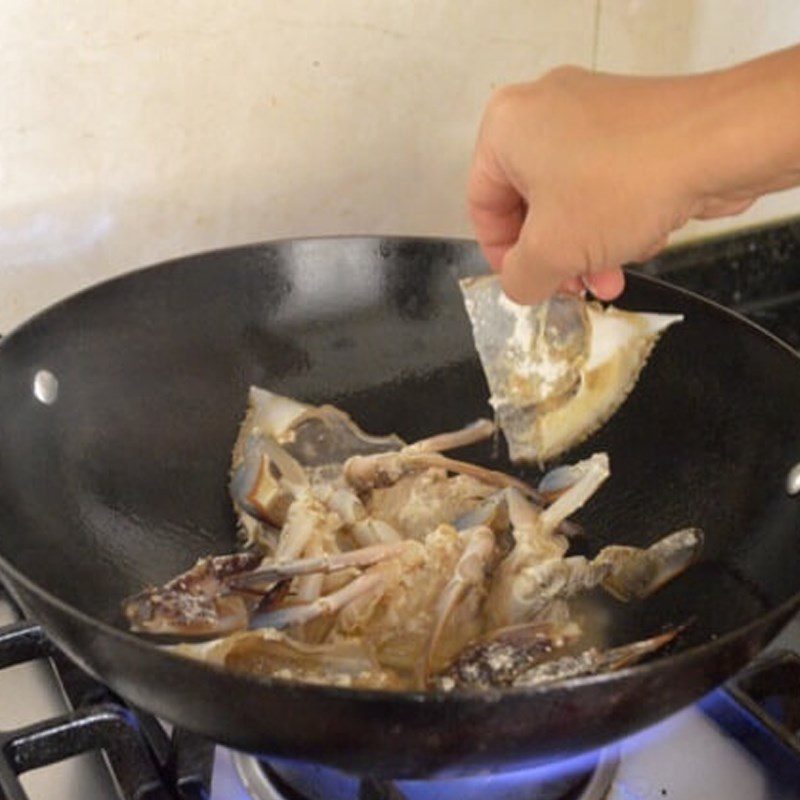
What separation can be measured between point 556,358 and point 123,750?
40cm

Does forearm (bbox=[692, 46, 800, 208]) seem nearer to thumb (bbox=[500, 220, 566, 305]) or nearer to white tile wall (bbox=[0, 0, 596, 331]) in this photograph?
thumb (bbox=[500, 220, 566, 305])

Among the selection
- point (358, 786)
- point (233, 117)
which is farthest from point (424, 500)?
point (233, 117)

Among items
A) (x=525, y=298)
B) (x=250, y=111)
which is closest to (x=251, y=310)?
(x=250, y=111)

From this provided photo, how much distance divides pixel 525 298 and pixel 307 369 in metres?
0.27

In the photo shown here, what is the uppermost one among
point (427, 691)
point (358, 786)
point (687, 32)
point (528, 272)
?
point (687, 32)

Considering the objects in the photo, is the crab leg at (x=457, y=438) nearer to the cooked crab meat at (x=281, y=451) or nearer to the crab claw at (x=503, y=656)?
the cooked crab meat at (x=281, y=451)

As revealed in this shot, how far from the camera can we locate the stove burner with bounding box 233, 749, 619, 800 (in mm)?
720

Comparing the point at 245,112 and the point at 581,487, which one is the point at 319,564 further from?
the point at 245,112

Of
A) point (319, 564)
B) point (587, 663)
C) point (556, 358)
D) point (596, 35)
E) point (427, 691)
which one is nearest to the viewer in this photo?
point (427, 691)

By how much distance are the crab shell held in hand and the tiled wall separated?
212 millimetres

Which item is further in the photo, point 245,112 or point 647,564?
point 245,112

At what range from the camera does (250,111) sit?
101 cm

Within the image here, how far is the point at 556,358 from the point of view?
2.96 feet

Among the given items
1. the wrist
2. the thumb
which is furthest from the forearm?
the thumb
